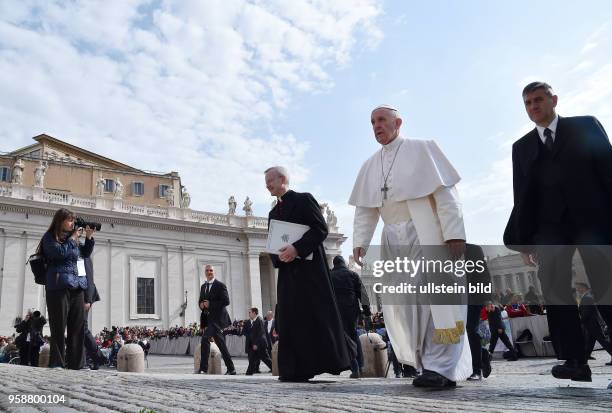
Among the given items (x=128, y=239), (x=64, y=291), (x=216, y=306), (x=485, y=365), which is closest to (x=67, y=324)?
(x=64, y=291)

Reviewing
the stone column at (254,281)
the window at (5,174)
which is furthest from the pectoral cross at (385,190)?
the window at (5,174)

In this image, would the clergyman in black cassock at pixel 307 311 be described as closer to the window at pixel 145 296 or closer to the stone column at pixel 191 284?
the window at pixel 145 296

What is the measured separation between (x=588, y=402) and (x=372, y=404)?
1.23 m

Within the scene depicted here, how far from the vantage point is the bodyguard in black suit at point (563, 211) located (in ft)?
13.9

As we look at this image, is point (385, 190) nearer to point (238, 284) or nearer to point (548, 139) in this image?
point (548, 139)

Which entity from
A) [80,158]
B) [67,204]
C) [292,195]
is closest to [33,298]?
[67,204]

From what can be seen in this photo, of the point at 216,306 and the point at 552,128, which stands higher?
the point at 552,128

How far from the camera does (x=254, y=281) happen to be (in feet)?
148

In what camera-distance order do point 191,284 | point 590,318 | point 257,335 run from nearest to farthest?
point 590,318
point 257,335
point 191,284

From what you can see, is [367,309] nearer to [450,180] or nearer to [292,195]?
[292,195]

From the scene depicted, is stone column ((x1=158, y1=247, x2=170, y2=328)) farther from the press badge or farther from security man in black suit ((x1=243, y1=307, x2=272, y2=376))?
the press badge

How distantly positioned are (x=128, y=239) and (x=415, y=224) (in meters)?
36.8

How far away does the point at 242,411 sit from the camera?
2.47 metres

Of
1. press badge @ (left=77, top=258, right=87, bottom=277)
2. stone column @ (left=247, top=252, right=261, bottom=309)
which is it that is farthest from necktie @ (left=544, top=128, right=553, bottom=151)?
stone column @ (left=247, top=252, right=261, bottom=309)
